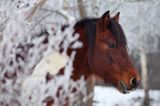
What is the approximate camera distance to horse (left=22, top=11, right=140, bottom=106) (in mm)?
5125

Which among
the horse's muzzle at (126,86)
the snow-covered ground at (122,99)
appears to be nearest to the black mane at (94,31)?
the horse's muzzle at (126,86)

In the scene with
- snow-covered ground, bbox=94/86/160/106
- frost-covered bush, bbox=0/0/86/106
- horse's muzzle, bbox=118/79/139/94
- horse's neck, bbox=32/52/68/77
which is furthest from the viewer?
snow-covered ground, bbox=94/86/160/106

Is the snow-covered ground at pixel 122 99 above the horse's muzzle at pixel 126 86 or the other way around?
the other way around

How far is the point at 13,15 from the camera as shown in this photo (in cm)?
384

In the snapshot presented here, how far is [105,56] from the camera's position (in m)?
5.22

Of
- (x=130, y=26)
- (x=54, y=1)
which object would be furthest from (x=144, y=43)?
(x=54, y=1)

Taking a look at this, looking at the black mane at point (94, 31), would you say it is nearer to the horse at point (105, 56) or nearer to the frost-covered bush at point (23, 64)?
the horse at point (105, 56)

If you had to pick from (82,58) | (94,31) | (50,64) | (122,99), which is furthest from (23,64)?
(122,99)

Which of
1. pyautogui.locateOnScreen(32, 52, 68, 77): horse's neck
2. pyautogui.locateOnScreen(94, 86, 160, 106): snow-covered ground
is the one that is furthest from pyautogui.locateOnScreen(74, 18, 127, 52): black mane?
pyautogui.locateOnScreen(94, 86, 160, 106): snow-covered ground

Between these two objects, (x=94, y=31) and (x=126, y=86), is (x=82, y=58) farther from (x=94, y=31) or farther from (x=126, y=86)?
(x=126, y=86)

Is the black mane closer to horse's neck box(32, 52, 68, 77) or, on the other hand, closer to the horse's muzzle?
the horse's muzzle

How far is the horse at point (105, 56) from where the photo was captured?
5.12 m

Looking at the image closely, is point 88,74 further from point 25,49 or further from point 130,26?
point 130,26

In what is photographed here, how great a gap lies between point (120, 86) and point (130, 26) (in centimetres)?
1484
